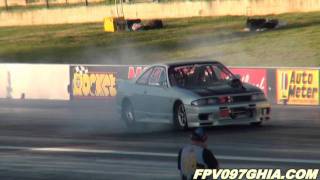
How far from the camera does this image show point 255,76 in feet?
93.5

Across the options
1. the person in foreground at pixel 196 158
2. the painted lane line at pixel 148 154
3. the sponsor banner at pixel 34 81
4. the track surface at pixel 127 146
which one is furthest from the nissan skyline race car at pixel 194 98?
the sponsor banner at pixel 34 81

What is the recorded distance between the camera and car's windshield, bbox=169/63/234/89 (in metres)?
19.5

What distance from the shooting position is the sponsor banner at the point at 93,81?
31547 millimetres

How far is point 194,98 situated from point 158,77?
1.58 meters

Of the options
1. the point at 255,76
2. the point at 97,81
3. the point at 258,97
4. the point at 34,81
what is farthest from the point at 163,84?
the point at 34,81

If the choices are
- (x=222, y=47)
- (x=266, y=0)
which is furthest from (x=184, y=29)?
(x=222, y=47)

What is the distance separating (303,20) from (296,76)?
28.8 meters

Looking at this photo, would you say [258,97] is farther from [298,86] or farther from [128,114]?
[298,86]

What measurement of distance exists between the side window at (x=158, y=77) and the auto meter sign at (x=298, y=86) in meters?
7.88

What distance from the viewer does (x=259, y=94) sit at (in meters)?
19.0

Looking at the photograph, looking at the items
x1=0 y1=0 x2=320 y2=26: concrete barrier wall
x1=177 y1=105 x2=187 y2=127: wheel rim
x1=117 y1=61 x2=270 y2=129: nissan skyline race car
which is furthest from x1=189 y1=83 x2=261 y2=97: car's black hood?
x1=0 y1=0 x2=320 y2=26: concrete barrier wall

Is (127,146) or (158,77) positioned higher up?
(158,77)

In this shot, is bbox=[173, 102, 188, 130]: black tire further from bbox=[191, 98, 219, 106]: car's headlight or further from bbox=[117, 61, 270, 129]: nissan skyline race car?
bbox=[191, 98, 219, 106]: car's headlight

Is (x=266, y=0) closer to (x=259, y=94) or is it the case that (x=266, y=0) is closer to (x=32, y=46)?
(x=32, y=46)
